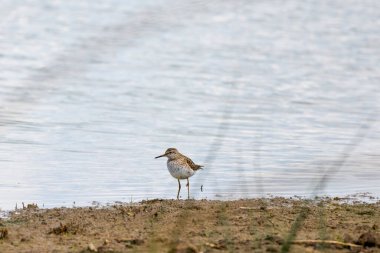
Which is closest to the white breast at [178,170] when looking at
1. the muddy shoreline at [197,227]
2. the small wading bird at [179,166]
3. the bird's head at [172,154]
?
the small wading bird at [179,166]

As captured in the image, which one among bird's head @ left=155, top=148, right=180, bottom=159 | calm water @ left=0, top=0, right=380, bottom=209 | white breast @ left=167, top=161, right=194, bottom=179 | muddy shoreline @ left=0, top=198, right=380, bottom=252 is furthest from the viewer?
bird's head @ left=155, top=148, right=180, bottom=159

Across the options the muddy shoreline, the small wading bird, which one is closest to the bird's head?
the small wading bird

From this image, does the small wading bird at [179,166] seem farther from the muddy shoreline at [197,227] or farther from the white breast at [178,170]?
the muddy shoreline at [197,227]

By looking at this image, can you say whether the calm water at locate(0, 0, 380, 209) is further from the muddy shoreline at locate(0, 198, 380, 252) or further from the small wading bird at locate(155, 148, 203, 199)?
the muddy shoreline at locate(0, 198, 380, 252)

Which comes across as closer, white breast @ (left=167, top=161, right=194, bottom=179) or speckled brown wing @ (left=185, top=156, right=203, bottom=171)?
white breast @ (left=167, top=161, right=194, bottom=179)

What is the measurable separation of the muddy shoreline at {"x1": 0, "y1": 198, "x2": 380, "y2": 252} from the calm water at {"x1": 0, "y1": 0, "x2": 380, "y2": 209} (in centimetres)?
74

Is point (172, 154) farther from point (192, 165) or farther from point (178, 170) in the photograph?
point (178, 170)

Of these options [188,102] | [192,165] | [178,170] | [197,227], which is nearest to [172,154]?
[192,165]

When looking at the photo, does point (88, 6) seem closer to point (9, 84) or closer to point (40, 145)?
point (9, 84)

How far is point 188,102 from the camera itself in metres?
13.1

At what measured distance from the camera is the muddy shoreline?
18.7 feet

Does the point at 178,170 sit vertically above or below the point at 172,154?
below

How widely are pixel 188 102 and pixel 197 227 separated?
21.5ft

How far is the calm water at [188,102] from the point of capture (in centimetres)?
855
